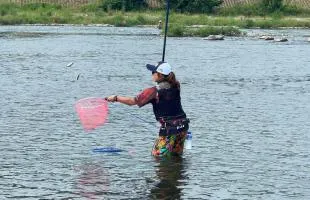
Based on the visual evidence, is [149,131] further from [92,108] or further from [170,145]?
[170,145]

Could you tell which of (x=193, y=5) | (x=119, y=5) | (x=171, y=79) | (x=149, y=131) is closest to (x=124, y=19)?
(x=119, y=5)

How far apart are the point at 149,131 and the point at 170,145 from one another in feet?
16.2

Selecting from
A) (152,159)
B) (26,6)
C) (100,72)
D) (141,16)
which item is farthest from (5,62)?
(26,6)

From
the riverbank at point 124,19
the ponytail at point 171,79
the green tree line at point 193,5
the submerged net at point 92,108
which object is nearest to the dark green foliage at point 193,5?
the green tree line at point 193,5

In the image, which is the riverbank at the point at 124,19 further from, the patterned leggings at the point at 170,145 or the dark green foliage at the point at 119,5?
the patterned leggings at the point at 170,145

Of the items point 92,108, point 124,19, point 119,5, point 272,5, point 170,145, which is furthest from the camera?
point 119,5

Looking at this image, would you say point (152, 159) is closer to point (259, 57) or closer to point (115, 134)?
point (115, 134)

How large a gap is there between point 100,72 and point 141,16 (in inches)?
1961

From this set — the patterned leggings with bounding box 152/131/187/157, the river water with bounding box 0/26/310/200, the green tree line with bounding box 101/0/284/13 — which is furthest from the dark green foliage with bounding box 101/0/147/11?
the patterned leggings with bounding box 152/131/187/157

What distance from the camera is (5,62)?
152 ft

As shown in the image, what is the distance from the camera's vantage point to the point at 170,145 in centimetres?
1844

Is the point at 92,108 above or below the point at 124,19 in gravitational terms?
above

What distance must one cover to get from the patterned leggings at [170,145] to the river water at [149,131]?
23cm

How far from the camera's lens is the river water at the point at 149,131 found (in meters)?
16.8
